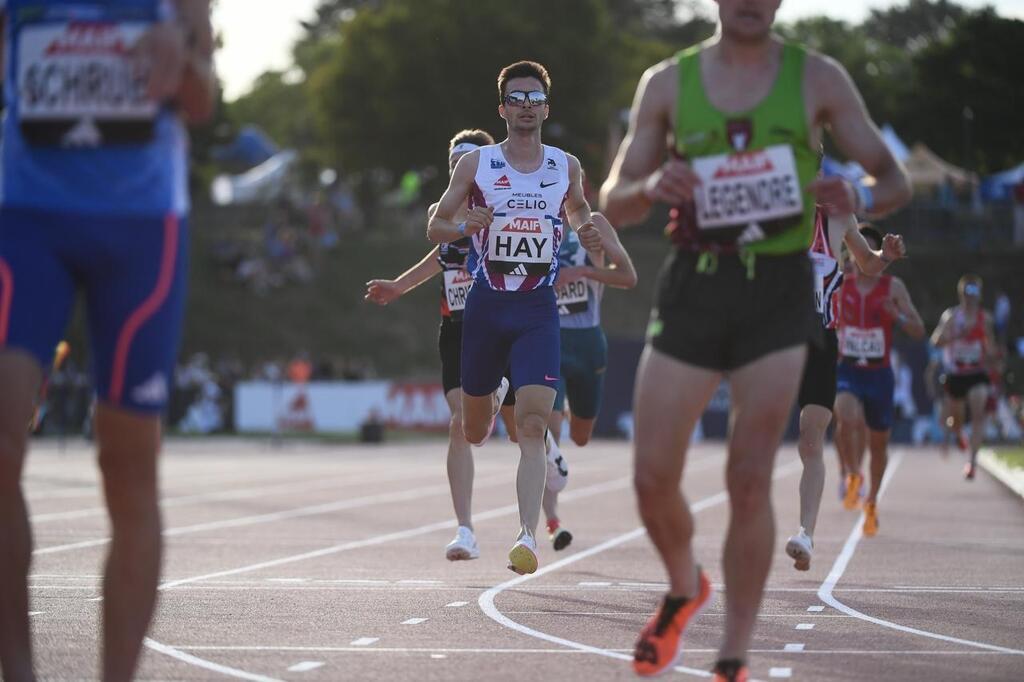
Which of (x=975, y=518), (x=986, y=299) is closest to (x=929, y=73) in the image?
(x=986, y=299)

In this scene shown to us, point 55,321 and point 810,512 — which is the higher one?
point 55,321

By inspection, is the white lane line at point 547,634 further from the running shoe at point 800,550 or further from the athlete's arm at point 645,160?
the athlete's arm at point 645,160

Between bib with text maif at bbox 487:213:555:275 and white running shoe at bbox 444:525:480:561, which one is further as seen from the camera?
white running shoe at bbox 444:525:480:561

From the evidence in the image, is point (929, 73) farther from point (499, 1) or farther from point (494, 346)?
point (494, 346)

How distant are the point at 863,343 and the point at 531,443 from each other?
6144mm

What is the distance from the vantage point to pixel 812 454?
12.7 m

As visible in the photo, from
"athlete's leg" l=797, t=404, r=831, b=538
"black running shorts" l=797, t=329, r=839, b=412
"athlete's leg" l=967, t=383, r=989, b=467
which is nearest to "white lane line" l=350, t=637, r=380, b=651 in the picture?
"athlete's leg" l=797, t=404, r=831, b=538

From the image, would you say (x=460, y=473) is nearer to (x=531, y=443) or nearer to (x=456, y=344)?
(x=456, y=344)

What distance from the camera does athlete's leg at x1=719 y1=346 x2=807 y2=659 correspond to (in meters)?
6.76

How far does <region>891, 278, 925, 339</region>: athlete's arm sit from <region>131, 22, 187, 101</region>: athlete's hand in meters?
10.5

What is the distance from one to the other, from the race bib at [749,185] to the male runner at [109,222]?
1.71 metres

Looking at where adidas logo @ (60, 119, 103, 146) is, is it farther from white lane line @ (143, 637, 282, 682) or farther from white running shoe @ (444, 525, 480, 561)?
white running shoe @ (444, 525, 480, 561)

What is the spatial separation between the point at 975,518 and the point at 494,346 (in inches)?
353

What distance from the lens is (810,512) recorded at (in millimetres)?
12508
